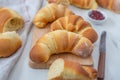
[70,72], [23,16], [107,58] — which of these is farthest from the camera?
[23,16]

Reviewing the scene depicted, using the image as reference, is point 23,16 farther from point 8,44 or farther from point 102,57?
point 102,57

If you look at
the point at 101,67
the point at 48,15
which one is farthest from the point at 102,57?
the point at 48,15

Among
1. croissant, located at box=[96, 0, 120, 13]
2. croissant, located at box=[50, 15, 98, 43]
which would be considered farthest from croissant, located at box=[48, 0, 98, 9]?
croissant, located at box=[50, 15, 98, 43]

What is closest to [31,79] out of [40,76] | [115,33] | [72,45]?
[40,76]

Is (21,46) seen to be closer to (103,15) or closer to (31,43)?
(31,43)

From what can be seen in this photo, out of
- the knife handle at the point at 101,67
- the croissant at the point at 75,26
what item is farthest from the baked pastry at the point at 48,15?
the knife handle at the point at 101,67

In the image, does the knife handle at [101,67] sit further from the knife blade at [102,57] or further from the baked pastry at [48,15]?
the baked pastry at [48,15]
